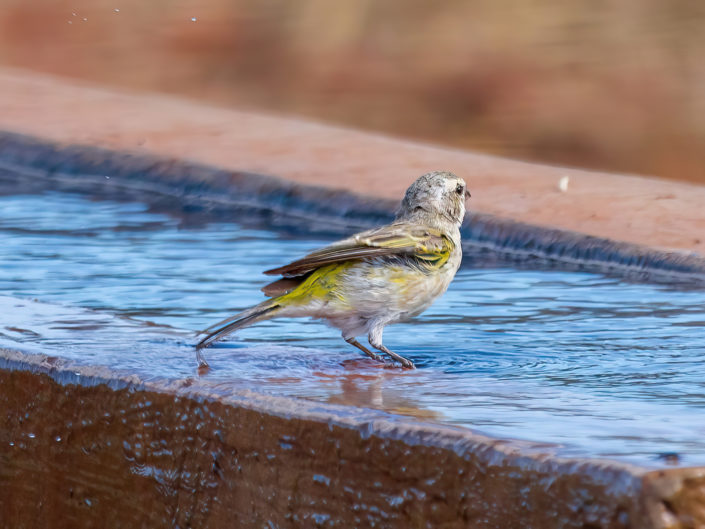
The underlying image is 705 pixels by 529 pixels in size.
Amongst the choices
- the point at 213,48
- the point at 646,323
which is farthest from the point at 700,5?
the point at 646,323

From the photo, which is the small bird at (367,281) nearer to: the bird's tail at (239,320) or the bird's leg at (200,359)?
the bird's tail at (239,320)

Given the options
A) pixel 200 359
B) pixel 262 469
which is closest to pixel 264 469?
pixel 262 469

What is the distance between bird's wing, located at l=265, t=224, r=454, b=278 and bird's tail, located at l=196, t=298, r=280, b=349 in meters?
0.10

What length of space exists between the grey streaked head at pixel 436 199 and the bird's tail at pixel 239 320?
716 millimetres

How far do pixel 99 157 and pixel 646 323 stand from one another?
4994 mm

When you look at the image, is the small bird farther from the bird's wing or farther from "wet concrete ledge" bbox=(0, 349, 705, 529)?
"wet concrete ledge" bbox=(0, 349, 705, 529)

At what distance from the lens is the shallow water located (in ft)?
8.70

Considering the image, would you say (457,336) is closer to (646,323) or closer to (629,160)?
(646,323)

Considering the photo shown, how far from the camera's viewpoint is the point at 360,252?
11.5 ft

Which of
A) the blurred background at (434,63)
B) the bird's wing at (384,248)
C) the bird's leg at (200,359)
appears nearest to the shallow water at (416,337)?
the bird's leg at (200,359)

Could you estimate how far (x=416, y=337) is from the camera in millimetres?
4285

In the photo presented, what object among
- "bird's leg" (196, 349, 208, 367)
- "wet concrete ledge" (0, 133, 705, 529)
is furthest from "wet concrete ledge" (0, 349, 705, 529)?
"bird's leg" (196, 349, 208, 367)

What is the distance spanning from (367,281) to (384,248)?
0.11 meters

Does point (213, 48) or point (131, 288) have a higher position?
point (213, 48)
